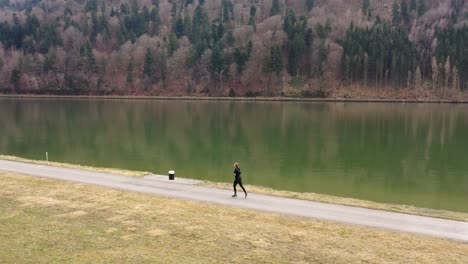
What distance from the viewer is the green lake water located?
32.8m

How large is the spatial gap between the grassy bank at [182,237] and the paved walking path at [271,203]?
3.68 feet

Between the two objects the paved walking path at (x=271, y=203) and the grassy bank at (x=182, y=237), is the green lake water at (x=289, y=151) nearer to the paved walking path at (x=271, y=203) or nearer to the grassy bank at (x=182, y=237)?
the paved walking path at (x=271, y=203)

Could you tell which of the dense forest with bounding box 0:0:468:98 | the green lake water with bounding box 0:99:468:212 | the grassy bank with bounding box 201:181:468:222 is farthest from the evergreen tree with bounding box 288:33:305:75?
the grassy bank with bounding box 201:181:468:222

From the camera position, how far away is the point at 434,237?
17.2 meters

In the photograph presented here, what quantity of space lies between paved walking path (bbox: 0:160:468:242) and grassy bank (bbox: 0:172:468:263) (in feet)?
3.68

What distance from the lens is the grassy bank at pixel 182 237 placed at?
14789 millimetres

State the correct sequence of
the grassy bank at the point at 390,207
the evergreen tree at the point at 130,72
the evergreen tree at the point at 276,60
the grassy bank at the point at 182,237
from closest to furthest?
the grassy bank at the point at 182,237, the grassy bank at the point at 390,207, the evergreen tree at the point at 276,60, the evergreen tree at the point at 130,72

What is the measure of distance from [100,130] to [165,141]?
636 inches

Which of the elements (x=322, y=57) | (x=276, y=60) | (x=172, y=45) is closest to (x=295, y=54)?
(x=322, y=57)

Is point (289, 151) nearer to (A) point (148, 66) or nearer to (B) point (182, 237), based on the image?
(B) point (182, 237)

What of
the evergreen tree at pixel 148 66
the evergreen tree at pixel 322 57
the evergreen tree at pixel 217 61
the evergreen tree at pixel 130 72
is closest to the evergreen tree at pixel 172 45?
the evergreen tree at pixel 148 66

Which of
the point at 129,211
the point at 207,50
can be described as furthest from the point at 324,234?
the point at 207,50

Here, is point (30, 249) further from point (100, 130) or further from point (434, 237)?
point (100, 130)

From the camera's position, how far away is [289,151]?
47.6m
